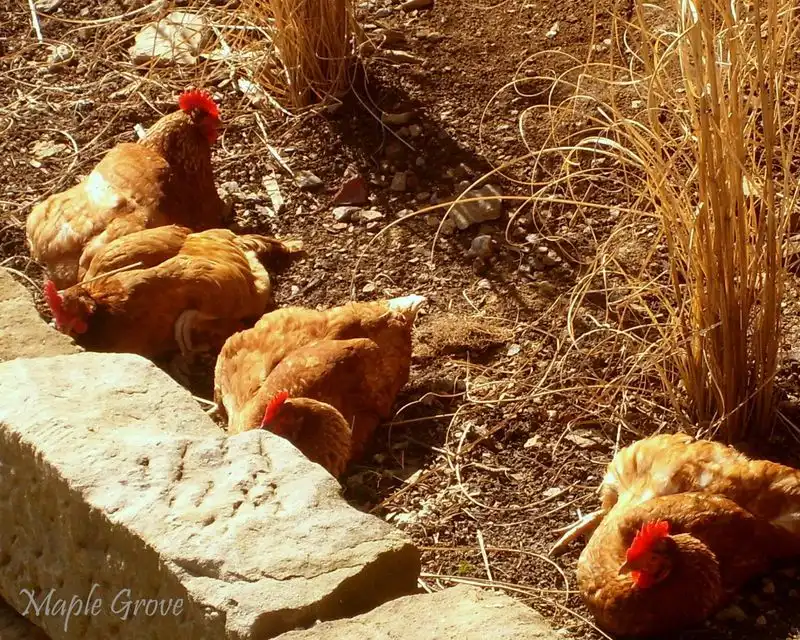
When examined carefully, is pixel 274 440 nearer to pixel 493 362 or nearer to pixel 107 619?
pixel 107 619

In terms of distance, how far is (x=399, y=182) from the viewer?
4602mm

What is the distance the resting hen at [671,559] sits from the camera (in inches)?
113

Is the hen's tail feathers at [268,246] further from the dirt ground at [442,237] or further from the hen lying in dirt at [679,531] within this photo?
the hen lying in dirt at [679,531]

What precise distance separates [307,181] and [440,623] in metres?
2.74

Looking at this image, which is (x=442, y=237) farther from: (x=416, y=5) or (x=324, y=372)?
(x=416, y=5)

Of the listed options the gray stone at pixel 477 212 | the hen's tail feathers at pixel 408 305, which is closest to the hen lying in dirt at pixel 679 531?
the hen's tail feathers at pixel 408 305

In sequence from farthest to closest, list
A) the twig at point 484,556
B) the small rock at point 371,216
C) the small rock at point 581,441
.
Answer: the small rock at point 371,216 < the small rock at point 581,441 < the twig at point 484,556

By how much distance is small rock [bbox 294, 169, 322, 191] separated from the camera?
→ 15.6 feet

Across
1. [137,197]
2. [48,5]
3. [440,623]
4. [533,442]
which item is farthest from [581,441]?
[48,5]

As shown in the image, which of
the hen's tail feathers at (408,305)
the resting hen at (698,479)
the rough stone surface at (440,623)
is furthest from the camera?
the hen's tail feathers at (408,305)

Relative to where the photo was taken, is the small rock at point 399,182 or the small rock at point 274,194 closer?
the small rock at point 399,182

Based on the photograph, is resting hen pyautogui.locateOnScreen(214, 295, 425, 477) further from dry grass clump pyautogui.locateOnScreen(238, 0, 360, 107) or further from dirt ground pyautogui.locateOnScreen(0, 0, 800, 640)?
dry grass clump pyautogui.locateOnScreen(238, 0, 360, 107)

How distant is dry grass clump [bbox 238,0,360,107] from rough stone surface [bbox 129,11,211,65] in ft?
1.38

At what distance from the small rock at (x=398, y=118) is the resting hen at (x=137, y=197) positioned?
0.71 meters
